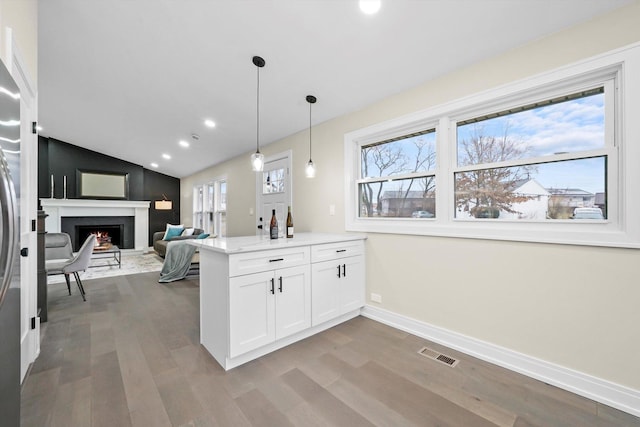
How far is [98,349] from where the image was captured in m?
2.37

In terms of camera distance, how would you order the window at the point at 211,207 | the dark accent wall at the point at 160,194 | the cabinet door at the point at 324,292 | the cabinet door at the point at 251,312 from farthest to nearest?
the dark accent wall at the point at 160,194 → the window at the point at 211,207 → the cabinet door at the point at 324,292 → the cabinet door at the point at 251,312

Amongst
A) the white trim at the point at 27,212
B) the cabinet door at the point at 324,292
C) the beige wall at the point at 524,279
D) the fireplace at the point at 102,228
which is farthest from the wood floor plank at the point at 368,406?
the fireplace at the point at 102,228

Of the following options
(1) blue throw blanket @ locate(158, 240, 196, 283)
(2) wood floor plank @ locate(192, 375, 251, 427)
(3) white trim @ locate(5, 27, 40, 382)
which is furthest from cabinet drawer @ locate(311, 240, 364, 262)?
(1) blue throw blanket @ locate(158, 240, 196, 283)

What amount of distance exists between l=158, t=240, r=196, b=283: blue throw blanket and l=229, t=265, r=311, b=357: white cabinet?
3171mm

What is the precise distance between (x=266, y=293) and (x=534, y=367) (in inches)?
80.2

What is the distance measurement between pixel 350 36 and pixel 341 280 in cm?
220

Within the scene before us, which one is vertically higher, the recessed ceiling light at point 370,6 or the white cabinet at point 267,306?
the recessed ceiling light at point 370,6

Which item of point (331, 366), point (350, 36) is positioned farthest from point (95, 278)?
point (350, 36)

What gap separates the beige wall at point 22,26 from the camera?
62.2 inches

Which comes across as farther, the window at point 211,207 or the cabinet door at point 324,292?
the window at point 211,207

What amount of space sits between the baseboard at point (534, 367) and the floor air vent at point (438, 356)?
0.17m

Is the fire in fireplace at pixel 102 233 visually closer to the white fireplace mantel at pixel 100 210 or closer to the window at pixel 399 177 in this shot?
the white fireplace mantel at pixel 100 210

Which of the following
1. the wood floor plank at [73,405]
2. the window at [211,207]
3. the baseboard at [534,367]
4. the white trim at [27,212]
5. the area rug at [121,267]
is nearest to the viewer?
the wood floor plank at [73,405]

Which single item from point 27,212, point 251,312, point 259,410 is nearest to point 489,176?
point 251,312
